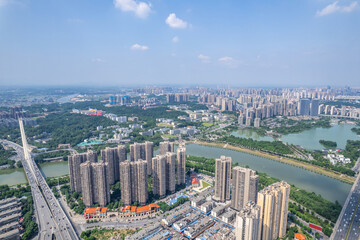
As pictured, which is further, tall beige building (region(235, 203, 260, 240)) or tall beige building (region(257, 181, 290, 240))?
tall beige building (region(257, 181, 290, 240))

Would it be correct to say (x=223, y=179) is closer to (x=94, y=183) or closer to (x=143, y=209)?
(x=143, y=209)

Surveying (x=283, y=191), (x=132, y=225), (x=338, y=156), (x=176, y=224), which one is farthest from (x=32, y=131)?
(x=338, y=156)

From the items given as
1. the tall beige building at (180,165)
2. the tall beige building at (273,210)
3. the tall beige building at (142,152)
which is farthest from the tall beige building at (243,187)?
the tall beige building at (142,152)

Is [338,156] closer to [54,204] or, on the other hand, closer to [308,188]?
[308,188]

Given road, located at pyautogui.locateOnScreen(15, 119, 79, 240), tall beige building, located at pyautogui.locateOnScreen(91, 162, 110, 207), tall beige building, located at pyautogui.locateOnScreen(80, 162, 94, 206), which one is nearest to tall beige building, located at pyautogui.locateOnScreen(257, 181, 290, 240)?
tall beige building, located at pyautogui.locateOnScreen(91, 162, 110, 207)

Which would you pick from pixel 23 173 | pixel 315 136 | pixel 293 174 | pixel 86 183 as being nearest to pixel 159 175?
pixel 86 183

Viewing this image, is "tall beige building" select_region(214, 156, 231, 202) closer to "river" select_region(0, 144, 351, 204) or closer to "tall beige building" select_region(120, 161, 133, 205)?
"tall beige building" select_region(120, 161, 133, 205)

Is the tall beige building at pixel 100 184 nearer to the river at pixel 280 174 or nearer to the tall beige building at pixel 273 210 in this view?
the river at pixel 280 174
